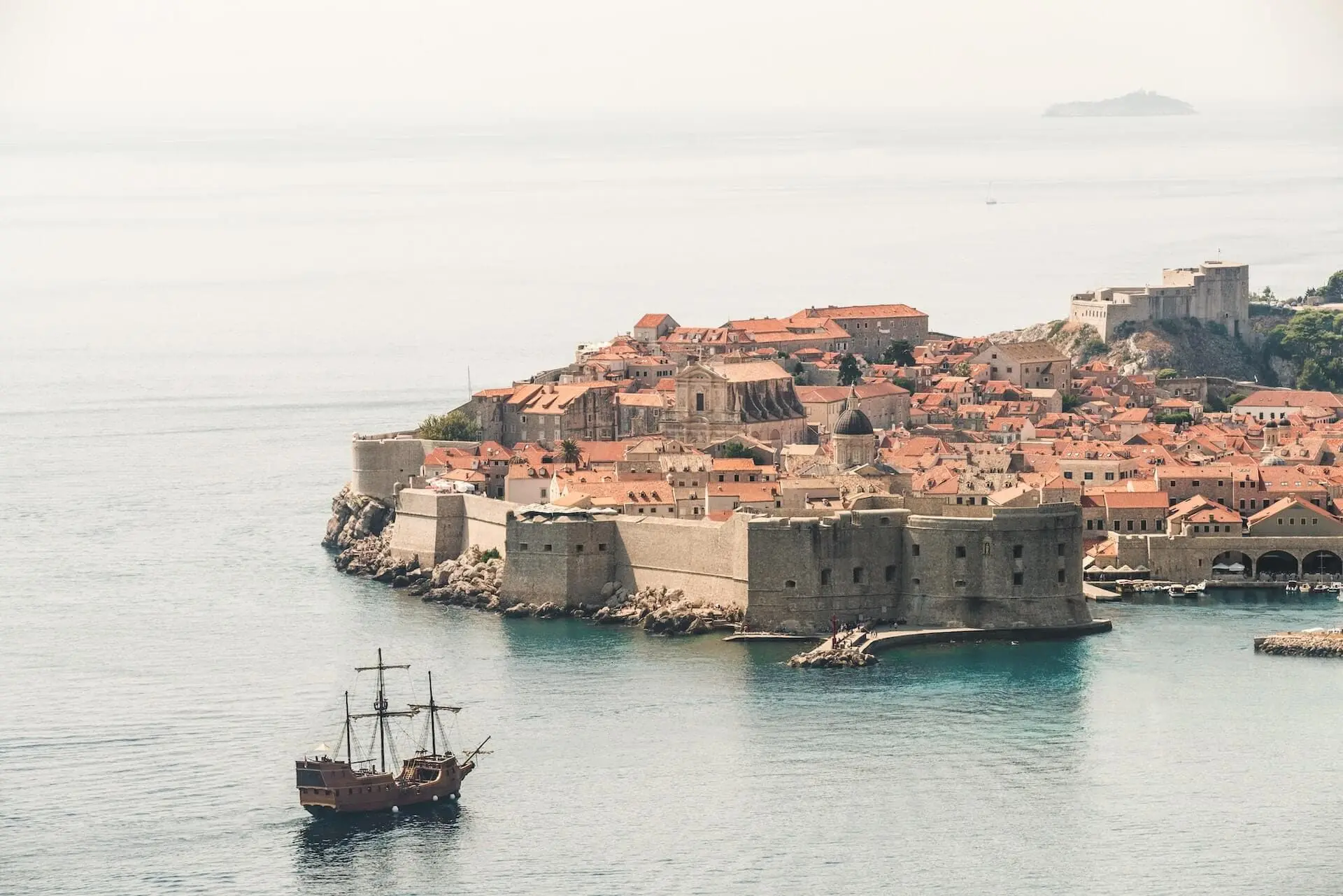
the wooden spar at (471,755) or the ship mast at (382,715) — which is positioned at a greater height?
the ship mast at (382,715)

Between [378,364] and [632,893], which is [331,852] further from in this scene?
[378,364]

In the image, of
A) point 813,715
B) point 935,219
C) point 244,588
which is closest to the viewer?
point 813,715

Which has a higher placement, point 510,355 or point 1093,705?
point 510,355

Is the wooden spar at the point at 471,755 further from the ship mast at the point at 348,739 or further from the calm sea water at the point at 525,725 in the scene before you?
the ship mast at the point at 348,739

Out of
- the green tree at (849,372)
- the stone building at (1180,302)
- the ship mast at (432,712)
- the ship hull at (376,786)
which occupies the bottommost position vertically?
the ship hull at (376,786)

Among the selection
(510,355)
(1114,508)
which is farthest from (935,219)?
(1114,508)

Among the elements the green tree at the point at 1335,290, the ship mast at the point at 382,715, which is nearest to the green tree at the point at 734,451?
the ship mast at the point at 382,715
